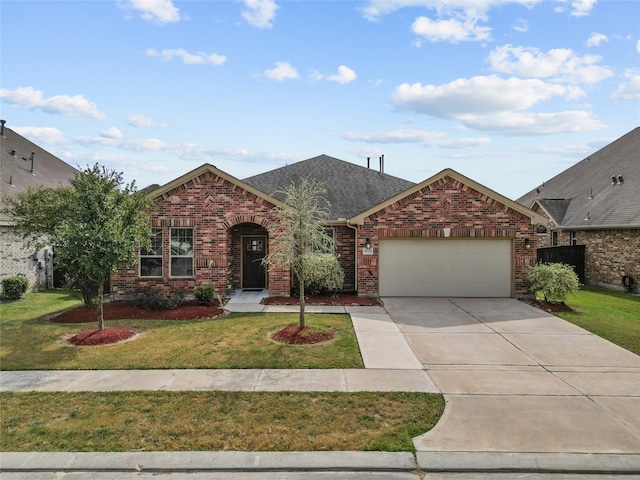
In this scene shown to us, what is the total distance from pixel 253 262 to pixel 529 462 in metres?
13.1

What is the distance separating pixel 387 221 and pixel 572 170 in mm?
19725

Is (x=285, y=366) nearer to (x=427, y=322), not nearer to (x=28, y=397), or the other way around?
(x=28, y=397)

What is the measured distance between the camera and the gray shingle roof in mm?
17922

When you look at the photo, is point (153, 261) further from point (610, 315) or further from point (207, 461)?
point (610, 315)

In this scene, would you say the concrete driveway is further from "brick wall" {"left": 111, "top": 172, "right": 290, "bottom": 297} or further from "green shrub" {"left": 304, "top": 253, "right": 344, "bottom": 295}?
"brick wall" {"left": 111, "top": 172, "right": 290, "bottom": 297}

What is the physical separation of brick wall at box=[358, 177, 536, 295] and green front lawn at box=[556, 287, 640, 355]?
252cm

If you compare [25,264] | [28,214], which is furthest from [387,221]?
[25,264]

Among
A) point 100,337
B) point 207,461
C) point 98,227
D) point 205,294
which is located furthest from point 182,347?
point 207,461

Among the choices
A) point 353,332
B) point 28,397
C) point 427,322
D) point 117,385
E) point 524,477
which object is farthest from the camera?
point 427,322

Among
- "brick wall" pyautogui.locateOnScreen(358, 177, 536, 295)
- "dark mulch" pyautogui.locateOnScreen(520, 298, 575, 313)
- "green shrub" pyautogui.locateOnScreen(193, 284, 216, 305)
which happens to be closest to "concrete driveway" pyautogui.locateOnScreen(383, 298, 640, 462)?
"dark mulch" pyautogui.locateOnScreen(520, 298, 575, 313)

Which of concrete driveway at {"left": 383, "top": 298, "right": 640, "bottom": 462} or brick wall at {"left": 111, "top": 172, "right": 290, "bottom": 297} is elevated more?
brick wall at {"left": 111, "top": 172, "right": 290, "bottom": 297}

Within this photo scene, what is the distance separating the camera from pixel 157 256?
14922mm

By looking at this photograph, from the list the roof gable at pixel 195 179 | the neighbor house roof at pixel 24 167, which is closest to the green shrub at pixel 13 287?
the neighbor house roof at pixel 24 167

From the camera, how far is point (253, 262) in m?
17.0
